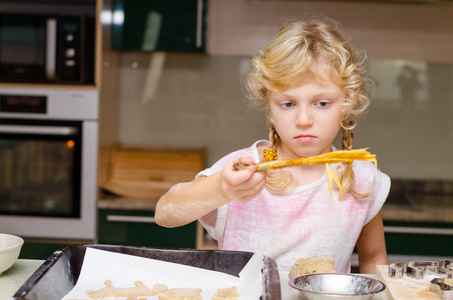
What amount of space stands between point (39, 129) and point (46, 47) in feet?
1.27

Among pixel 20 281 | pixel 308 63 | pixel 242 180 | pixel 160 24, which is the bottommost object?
pixel 20 281

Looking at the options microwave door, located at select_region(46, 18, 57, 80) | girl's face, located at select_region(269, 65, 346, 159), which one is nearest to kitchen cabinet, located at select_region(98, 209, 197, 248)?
microwave door, located at select_region(46, 18, 57, 80)

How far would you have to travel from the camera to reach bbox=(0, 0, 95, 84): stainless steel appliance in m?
2.63

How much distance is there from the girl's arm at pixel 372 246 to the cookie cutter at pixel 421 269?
13.7 inches

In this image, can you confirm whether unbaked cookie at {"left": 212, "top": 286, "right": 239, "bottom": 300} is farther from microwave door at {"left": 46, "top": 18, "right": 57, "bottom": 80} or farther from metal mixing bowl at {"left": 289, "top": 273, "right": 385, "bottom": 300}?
microwave door at {"left": 46, "top": 18, "right": 57, "bottom": 80}

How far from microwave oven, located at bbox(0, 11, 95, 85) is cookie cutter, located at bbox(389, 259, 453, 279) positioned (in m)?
1.96

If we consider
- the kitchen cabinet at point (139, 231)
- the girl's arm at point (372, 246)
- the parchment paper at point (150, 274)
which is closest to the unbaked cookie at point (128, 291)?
the parchment paper at point (150, 274)

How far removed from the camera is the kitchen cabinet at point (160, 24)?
284 cm

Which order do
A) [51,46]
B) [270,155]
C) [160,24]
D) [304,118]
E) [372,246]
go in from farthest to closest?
[160,24], [51,46], [372,246], [270,155], [304,118]

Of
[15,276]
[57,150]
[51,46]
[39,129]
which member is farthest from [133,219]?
[15,276]

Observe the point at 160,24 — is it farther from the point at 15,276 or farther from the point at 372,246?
the point at 15,276

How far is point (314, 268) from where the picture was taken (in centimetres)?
110

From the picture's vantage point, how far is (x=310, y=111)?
1.24 metres

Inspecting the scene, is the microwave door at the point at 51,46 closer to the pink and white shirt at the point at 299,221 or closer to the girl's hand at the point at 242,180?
the pink and white shirt at the point at 299,221
